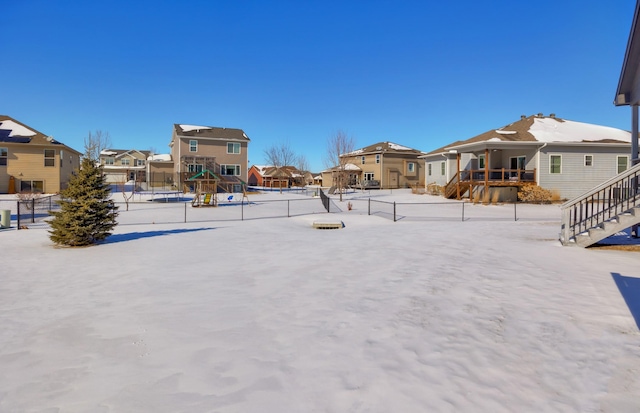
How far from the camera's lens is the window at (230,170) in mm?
54156

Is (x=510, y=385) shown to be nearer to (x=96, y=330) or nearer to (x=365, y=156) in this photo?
(x=96, y=330)

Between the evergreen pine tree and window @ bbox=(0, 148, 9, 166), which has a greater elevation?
window @ bbox=(0, 148, 9, 166)

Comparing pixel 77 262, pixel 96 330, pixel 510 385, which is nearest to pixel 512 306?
pixel 510 385

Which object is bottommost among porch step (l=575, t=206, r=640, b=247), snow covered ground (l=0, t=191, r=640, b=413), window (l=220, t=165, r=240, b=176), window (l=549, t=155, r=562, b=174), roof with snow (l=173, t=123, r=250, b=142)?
snow covered ground (l=0, t=191, r=640, b=413)

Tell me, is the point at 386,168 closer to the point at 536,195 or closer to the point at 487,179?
the point at 487,179

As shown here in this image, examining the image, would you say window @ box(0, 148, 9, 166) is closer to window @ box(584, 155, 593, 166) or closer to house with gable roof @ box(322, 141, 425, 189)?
house with gable roof @ box(322, 141, 425, 189)

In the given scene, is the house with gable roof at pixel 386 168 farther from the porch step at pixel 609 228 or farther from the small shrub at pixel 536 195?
the porch step at pixel 609 228

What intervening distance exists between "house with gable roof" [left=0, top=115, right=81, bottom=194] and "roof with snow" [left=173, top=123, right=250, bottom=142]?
14249 mm

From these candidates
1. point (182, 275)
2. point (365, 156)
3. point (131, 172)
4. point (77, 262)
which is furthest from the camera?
point (131, 172)

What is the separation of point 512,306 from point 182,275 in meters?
6.83

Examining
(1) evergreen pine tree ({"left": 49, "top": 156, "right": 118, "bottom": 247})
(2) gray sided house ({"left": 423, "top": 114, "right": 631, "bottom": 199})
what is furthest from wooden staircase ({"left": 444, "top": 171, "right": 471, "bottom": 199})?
(1) evergreen pine tree ({"left": 49, "top": 156, "right": 118, "bottom": 247})

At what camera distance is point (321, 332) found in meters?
5.48

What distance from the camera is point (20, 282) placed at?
8125 millimetres

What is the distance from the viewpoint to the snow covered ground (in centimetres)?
386
